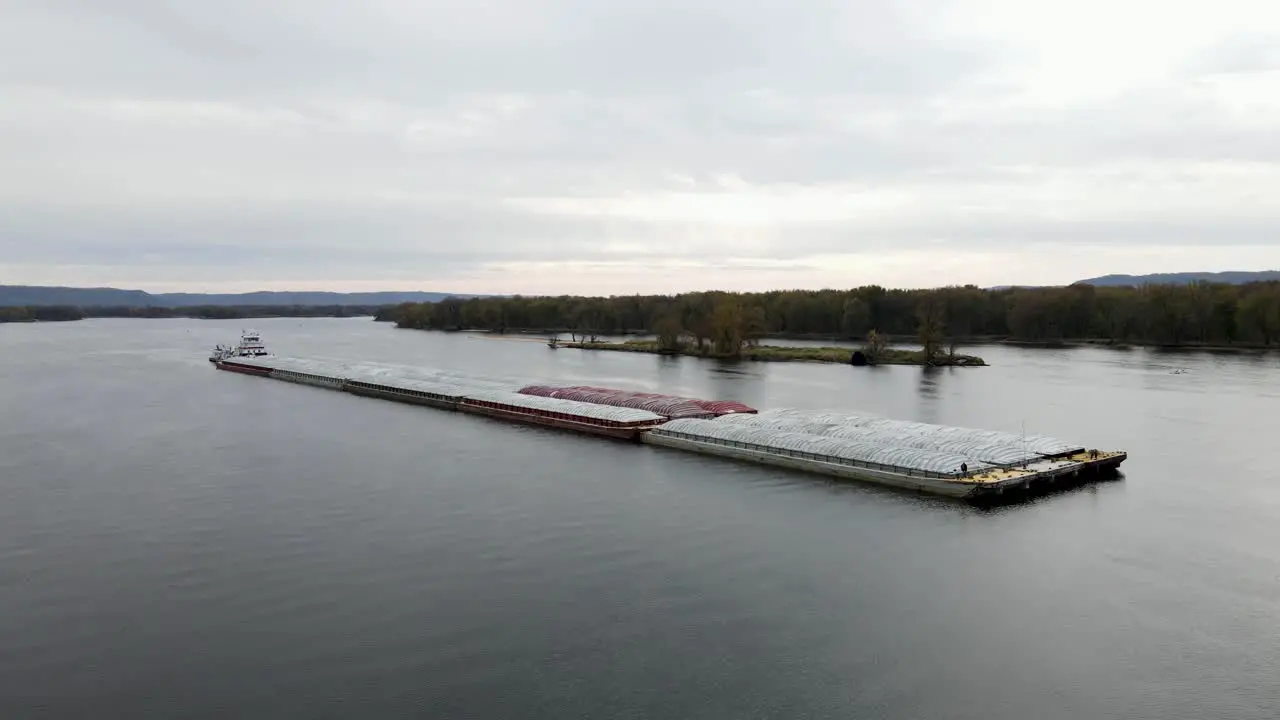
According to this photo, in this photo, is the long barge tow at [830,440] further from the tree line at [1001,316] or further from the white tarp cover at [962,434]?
the tree line at [1001,316]

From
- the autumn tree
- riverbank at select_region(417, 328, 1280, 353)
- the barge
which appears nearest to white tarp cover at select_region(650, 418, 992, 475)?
the barge

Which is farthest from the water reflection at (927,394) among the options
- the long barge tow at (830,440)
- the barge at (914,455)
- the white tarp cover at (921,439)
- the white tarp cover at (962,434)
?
the barge at (914,455)

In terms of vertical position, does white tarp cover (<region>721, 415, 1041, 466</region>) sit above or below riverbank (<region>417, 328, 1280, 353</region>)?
below

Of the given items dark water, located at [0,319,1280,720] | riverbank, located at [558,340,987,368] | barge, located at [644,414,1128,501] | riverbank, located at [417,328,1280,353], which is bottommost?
dark water, located at [0,319,1280,720]

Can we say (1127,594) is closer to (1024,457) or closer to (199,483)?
(1024,457)

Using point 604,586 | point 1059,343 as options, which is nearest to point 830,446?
point 604,586

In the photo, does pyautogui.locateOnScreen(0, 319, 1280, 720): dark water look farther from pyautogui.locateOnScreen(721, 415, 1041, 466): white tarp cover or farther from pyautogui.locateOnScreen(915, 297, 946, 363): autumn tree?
pyautogui.locateOnScreen(915, 297, 946, 363): autumn tree
